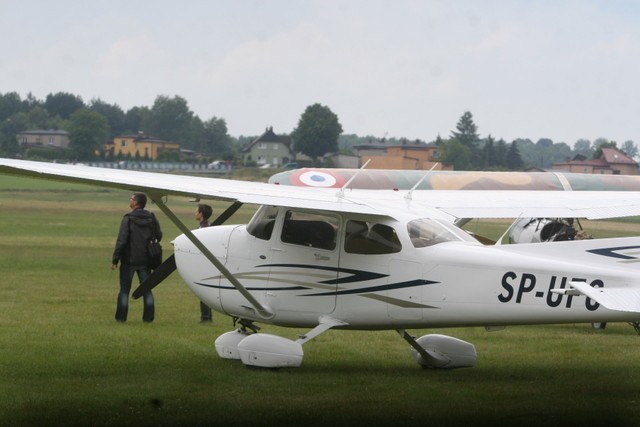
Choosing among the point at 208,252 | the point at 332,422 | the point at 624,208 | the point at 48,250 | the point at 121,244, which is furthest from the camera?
the point at 48,250

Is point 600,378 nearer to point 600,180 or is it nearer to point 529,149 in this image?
point 600,180

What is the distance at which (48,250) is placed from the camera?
26.1 metres

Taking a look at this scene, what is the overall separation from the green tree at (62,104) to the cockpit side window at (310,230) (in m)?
107

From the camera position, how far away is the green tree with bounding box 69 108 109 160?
76.8 m

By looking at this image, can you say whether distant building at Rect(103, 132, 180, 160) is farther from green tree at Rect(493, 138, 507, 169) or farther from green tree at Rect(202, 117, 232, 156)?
green tree at Rect(493, 138, 507, 169)

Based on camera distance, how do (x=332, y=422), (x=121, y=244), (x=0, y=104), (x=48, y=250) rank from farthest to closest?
(x=0, y=104) → (x=48, y=250) → (x=121, y=244) → (x=332, y=422)

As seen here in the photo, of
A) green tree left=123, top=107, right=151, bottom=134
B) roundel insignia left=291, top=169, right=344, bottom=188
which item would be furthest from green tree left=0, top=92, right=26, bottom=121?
roundel insignia left=291, top=169, right=344, bottom=188

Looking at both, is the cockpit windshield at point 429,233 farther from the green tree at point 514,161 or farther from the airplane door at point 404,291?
the green tree at point 514,161

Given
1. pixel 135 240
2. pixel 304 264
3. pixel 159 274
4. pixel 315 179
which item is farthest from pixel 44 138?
pixel 304 264

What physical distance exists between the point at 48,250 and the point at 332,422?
62.9 ft

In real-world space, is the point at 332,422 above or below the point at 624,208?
below

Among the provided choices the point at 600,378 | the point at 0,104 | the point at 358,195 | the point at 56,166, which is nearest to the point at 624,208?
the point at 600,378

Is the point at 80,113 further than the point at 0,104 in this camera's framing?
No

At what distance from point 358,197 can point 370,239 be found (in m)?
0.82
